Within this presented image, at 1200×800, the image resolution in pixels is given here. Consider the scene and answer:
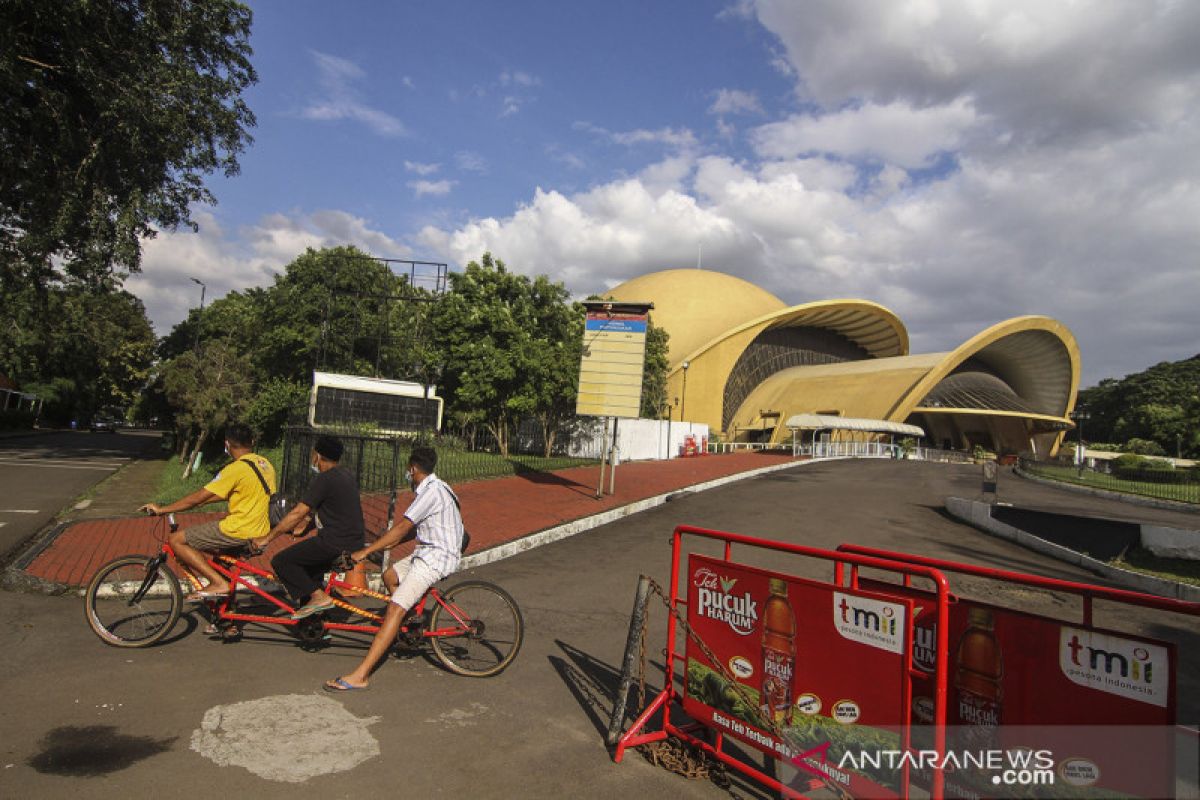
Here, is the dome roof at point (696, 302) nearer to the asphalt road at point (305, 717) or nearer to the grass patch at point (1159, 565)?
the grass patch at point (1159, 565)

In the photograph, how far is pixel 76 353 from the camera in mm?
43344

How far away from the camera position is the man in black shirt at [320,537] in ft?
15.0

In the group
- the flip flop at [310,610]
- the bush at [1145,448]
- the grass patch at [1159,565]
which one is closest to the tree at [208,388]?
the flip flop at [310,610]

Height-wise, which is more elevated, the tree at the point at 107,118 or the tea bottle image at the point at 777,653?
the tree at the point at 107,118

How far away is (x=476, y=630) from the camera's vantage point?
15.0ft

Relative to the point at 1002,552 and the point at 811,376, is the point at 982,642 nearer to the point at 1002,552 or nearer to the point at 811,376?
the point at 1002,552

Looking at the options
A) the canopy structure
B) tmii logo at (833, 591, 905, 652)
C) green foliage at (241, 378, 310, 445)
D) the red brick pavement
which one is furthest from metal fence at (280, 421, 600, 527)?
the canopy structure

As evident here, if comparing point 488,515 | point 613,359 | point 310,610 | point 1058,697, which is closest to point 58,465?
point 488,515

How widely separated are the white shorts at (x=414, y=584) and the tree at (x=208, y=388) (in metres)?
16.8

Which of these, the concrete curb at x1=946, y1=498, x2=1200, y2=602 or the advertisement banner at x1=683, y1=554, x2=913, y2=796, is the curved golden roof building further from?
the advertisement banner at x1=683, y1=554, x2=913, y2=796

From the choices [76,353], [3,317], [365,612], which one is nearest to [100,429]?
[76,353]

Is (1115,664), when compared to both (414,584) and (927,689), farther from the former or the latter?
(414,584)

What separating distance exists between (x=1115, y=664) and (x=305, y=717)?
3.89m

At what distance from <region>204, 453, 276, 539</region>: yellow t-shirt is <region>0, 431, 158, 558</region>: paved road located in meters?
5.22
